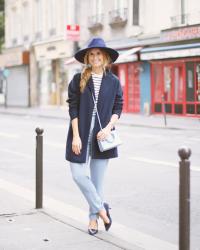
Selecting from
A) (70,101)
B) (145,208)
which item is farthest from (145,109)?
(70,101)

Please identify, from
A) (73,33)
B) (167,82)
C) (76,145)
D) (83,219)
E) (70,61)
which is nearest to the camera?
(76,145)

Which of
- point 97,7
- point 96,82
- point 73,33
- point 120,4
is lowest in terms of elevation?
point 96,82

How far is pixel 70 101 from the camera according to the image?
5805 millimetres

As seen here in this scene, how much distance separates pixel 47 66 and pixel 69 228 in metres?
32.6

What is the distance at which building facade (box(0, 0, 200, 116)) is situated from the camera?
25062 mm

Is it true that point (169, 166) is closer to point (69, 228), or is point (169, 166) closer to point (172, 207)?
point (172, 207)

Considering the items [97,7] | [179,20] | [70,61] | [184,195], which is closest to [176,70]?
[179,20]

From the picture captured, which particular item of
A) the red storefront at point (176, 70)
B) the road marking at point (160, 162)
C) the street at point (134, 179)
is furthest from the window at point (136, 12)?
the road marking at point (160, 162)

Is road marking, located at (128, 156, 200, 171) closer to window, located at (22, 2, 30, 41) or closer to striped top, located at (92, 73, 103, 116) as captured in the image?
striped top, located at (92, 73, 103, 116)

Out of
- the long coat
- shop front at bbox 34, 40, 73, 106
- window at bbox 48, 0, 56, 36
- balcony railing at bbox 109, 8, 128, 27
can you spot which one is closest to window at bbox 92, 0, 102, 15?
balcony railing at bbox 109, 8, 128, 27

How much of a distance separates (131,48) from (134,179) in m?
19.2

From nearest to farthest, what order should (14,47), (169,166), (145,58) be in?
1. (169,166)
2. (145,58)
3. (14,47)

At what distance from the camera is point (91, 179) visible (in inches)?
235

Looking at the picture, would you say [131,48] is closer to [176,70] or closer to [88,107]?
[176,70]
